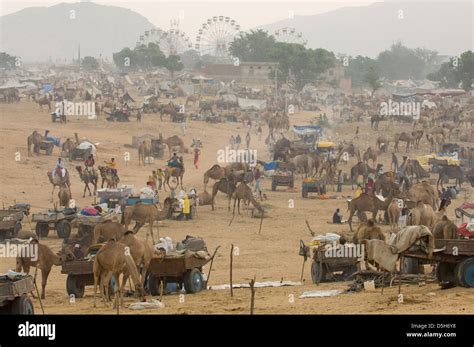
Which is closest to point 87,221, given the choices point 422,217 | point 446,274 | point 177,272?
point 177,272

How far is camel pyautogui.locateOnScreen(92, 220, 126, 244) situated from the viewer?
886 inches

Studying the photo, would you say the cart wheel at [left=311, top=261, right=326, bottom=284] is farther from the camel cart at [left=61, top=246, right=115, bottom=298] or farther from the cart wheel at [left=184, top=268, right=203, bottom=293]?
the camel cart at [left=61, top=246, right=115, bottom=298]

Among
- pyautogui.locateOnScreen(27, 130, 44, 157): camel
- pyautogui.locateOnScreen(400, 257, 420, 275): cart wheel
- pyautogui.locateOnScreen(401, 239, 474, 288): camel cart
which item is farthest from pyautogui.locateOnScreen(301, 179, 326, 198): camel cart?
pyautogui.locateOnScreen(401, 239, 474, 288): camel cart

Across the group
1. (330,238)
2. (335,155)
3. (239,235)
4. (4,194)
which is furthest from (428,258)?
(335,155)

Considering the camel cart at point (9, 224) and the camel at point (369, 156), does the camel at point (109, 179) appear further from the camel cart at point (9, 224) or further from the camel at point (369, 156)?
the camel at point (369, 156)

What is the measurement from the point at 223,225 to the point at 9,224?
264 inches

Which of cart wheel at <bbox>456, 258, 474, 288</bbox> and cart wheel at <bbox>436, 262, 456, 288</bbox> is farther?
cart wheel at <bbox>436, 262, 456, 288</bbox>

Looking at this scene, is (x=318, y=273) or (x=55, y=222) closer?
(x=318, y=273)

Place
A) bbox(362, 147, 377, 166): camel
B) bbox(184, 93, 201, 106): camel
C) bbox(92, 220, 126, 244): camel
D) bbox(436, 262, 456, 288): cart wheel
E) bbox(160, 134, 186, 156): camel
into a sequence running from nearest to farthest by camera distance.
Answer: bbox(436, 262, 456, 288): cart wheel → bbox(92, 220, 126, 244): camel → bbox(362, 147, 377, 166): camel → bbox(160, 134, 186, 156): camel → bbox(184, 93, 201, 106): camel

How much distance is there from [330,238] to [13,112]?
42891 millimetres

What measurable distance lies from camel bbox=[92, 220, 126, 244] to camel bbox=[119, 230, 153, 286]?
459cm

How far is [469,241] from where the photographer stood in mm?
17016

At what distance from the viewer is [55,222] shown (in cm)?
2677

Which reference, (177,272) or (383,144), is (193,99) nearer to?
(383,144)
